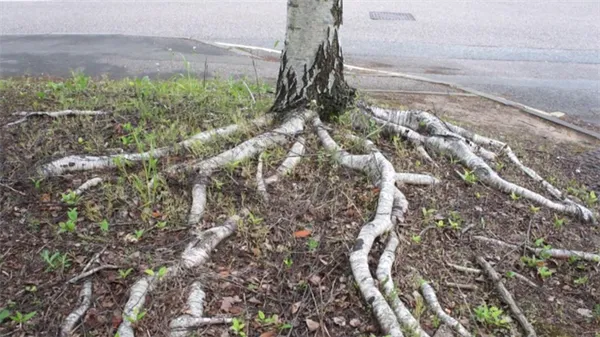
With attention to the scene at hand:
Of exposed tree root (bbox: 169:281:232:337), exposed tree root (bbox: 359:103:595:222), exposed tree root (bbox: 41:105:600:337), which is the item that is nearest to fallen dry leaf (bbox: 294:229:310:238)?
exposed tree root (bbox: 41:105:600:337)

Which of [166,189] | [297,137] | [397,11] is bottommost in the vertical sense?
[166,189]

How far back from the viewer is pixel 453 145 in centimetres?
418

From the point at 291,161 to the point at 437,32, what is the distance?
7.45 metres

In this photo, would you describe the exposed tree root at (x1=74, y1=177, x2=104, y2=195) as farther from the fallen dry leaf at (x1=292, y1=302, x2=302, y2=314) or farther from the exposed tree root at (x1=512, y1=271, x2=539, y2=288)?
the exposed tree root at (x1=512, y1=271, x2=539, y2=288)

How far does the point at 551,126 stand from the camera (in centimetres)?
591

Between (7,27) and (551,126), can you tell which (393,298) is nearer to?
(551,126)

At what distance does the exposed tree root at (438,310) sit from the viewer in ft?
8.79

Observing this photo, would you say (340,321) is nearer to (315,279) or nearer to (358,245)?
(315,279)

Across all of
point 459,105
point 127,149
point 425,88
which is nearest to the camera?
point 127,149

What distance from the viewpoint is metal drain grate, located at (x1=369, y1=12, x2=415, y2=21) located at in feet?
36.5

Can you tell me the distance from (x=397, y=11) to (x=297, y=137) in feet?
29.0

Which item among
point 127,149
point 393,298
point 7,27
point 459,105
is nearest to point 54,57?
point 7,27

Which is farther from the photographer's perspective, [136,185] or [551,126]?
[551,126]

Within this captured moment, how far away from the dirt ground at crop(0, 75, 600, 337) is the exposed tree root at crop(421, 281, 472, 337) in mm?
41
